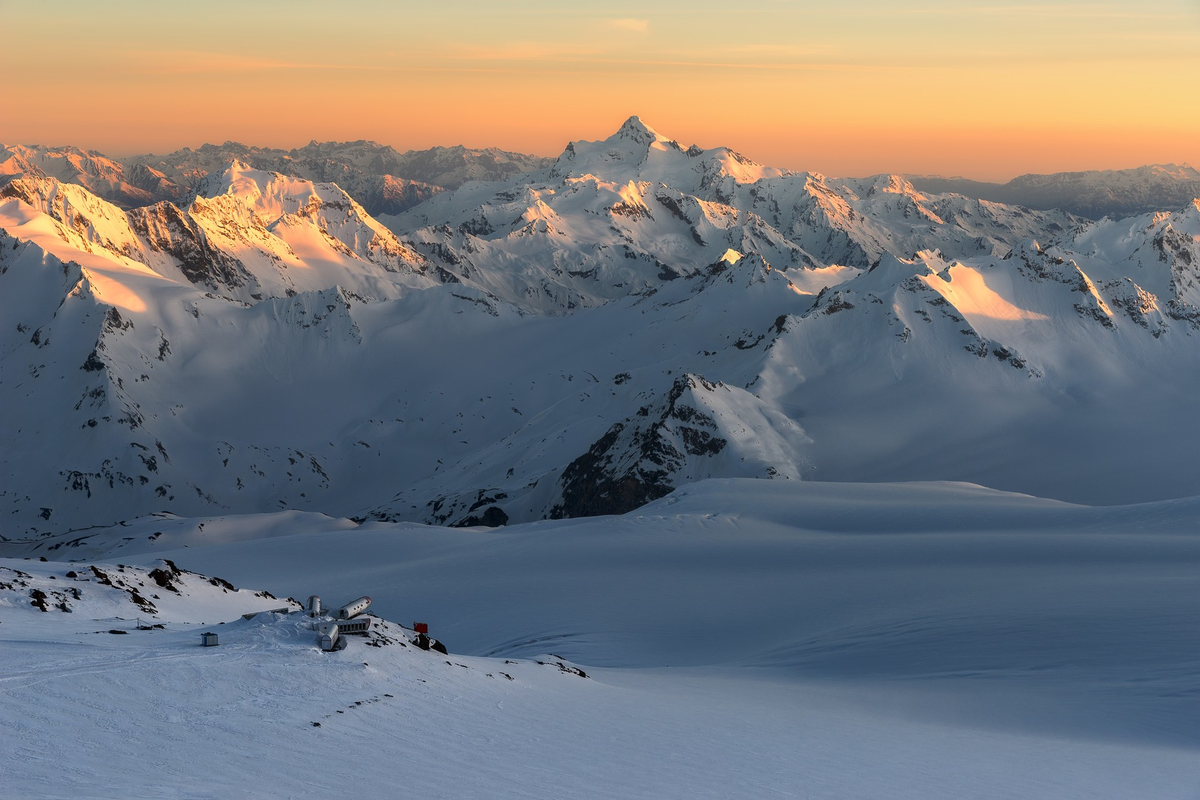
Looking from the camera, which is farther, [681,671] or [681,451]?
[681,451]

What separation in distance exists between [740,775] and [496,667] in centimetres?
880

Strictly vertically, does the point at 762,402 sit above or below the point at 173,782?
above

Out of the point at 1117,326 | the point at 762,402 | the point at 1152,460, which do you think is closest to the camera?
the point at 1152,460

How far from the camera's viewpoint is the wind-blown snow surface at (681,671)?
1595 cm

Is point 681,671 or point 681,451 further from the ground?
point 681,451

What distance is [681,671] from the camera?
35.1m

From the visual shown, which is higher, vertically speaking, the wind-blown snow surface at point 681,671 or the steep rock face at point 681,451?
the steep rock face at point 681,451

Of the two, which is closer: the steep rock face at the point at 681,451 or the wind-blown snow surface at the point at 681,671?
the wind-blown snow surface at the point at 681,671

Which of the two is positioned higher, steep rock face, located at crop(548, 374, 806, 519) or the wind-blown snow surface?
steep rock face, located at crop(548, 374, 806, 519)

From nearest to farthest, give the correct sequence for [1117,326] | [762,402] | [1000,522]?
[1000,522] < [762,402] < [1117,326]

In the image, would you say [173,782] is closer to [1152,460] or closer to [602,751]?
[602,751]

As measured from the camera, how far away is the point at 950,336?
168875 millimetres

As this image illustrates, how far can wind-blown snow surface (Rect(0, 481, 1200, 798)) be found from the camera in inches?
628

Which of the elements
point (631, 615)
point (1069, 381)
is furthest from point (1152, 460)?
point (631, 615)
